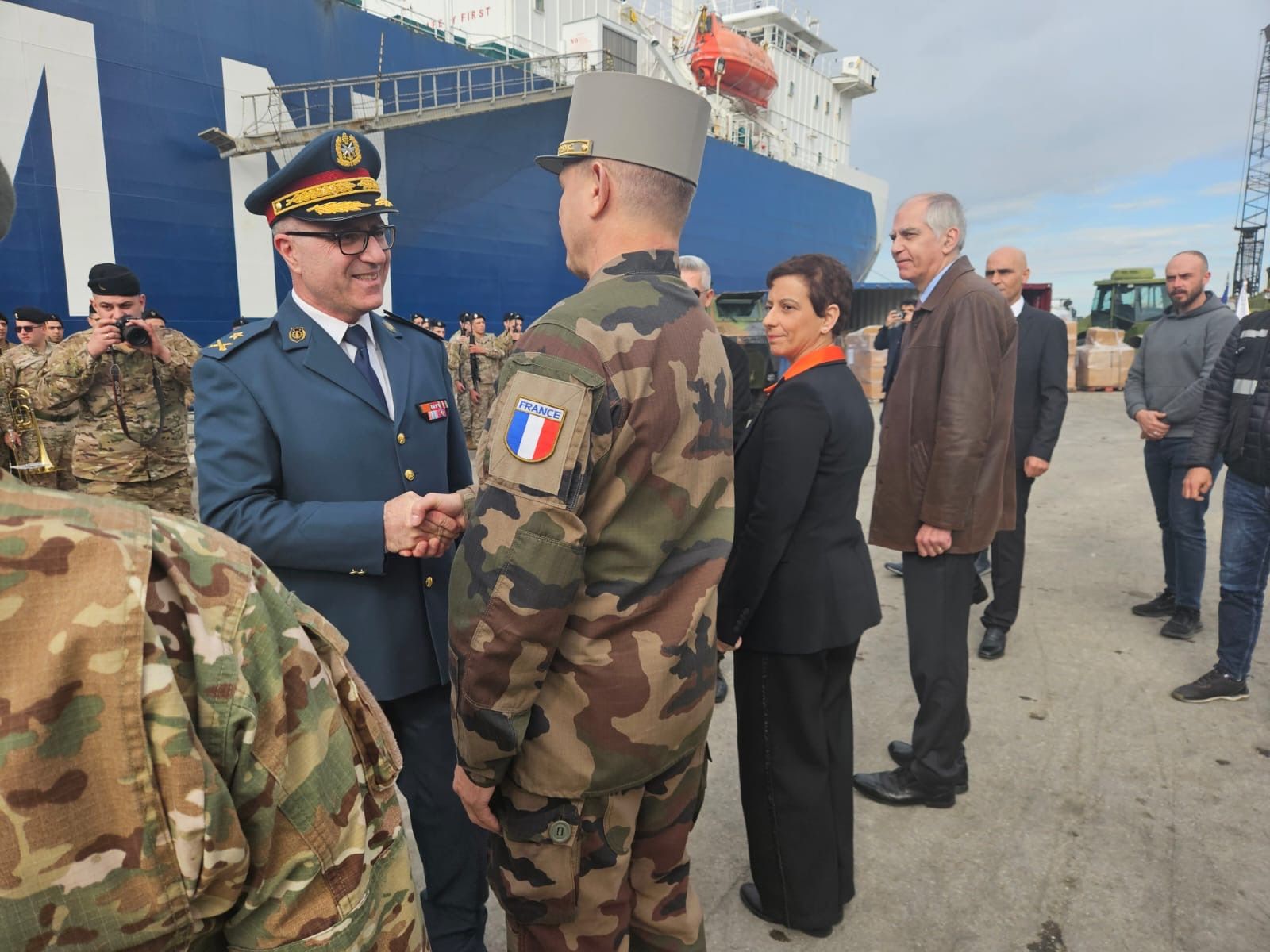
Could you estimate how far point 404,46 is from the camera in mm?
11961

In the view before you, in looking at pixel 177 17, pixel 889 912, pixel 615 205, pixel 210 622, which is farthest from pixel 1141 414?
pixel 177 17

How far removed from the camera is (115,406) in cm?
453

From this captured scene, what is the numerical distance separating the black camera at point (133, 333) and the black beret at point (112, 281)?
152 mm

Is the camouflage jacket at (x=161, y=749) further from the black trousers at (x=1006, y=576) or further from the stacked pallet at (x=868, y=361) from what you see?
the stacked pallet at (x=868, y=361)

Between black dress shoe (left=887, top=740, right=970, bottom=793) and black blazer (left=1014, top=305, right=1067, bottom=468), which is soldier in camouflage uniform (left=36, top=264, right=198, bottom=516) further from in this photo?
black blazer (left=1014, top=305, right=1067, bottom=468)

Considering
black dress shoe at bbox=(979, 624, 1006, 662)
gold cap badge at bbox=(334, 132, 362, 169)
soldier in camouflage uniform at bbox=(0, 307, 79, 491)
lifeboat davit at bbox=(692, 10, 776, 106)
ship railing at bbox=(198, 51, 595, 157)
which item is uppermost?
lifeboat davit at bbox=(692, 10, 776, 106)

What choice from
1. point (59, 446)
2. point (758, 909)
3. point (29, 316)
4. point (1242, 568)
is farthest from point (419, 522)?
point (29, 316)

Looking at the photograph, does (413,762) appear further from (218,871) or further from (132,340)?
(132,340)

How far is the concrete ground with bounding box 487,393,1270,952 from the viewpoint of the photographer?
204cm

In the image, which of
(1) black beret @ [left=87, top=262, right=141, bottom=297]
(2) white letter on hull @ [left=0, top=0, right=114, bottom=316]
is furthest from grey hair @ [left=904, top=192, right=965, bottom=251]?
(2) white letter on hull @ [left=0, top=0, right=114, bottom=316]

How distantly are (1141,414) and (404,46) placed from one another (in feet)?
39.0

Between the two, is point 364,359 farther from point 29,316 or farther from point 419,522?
point 29,316

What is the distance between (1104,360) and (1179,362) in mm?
13031

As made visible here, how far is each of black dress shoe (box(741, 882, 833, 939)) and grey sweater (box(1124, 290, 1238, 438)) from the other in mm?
3303
